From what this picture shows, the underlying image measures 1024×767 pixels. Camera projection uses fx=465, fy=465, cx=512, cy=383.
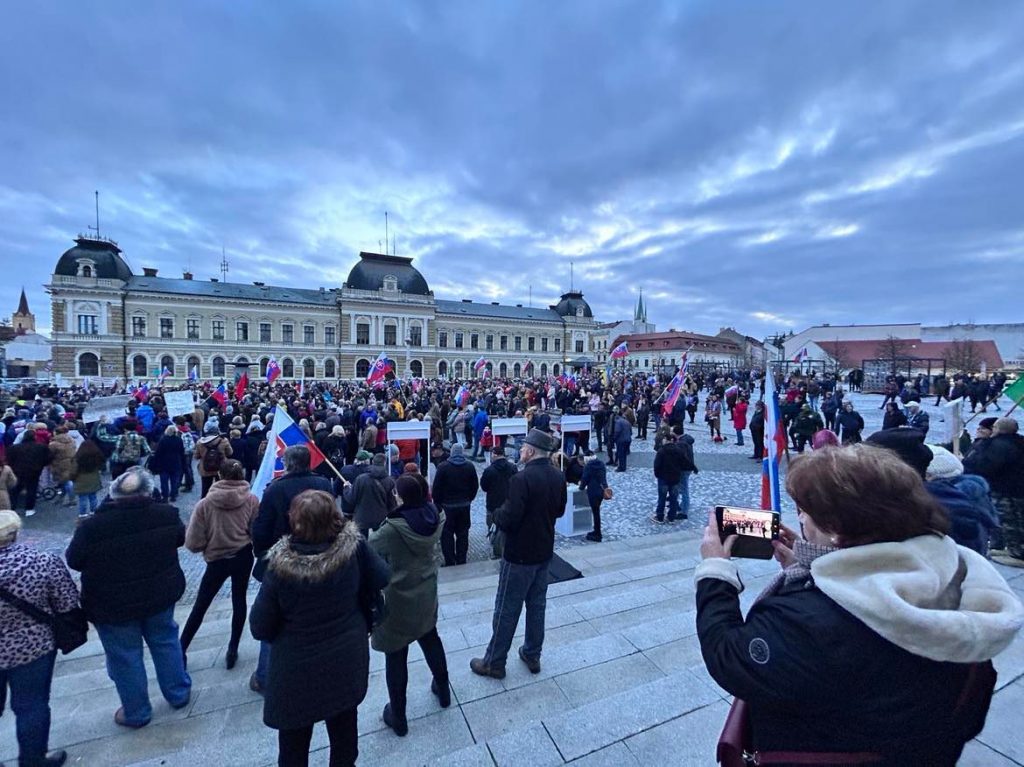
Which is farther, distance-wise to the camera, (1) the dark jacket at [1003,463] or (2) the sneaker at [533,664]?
(1) the dark jacket at [1003,463]

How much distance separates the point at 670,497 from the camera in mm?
8125

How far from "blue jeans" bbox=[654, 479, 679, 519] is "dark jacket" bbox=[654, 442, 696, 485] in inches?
5.0

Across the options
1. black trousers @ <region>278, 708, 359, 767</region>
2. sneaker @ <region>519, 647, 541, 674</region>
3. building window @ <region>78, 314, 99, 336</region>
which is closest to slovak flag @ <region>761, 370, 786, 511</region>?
sneaker @ <region>519, 647, 541, 674</region>

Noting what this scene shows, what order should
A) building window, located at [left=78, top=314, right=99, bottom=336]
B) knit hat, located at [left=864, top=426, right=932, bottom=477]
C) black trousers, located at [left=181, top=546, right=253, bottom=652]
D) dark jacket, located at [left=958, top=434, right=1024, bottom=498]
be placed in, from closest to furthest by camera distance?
1. knit hat, located at [left=864, top=426, right=932, bottom=477]
2. black trousers, located at [left=181, top=546, right=253, bottom=652]
3. dark jacket, located at [left=958, top=434, right=1024, bottom=498]
4. building window, located at [left=78, top=314, right=99, bottom=336]

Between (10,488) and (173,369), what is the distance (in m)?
49.0

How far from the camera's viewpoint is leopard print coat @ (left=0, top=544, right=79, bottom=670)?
248 centimetres

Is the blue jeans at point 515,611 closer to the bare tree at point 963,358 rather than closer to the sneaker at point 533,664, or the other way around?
the sneaker at point 533,664

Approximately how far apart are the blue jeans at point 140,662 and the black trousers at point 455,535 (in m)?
3.36

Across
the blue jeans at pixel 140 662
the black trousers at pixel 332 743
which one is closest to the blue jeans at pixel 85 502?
the blue jeans at pixel 140 662

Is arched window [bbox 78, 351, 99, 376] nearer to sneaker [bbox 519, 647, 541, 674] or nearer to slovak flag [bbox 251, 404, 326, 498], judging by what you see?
slovak flag [bbox 251, 404, 326, 498]

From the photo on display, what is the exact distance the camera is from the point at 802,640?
1.17 meters

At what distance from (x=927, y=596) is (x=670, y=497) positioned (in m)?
7.44

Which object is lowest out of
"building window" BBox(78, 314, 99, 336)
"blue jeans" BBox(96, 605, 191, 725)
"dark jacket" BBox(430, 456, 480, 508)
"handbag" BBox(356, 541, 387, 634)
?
"blue jeans" BBox(96, 605, 191, 725)

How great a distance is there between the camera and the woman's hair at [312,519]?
2186mm
